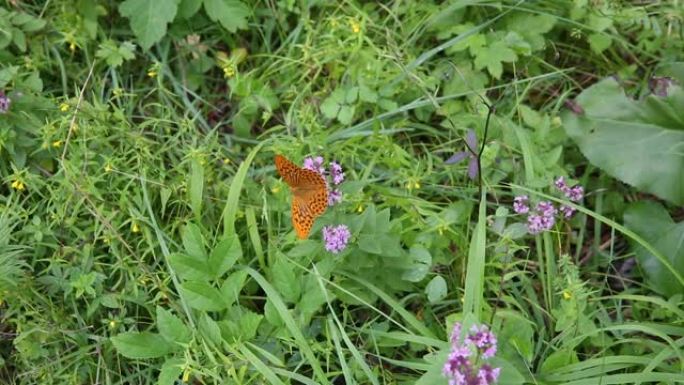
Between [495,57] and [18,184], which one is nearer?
[18,184]

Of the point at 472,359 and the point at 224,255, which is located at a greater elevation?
the point at 472,359

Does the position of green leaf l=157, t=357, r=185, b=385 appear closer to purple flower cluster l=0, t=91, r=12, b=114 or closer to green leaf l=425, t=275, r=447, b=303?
green leaf l=425, t=275, r=447, b=303

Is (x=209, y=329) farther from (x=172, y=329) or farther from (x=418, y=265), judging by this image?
(x=418, y=265)

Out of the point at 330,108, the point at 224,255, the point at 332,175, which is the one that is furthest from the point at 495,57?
the point at 224,255

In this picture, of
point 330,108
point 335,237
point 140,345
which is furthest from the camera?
point 330,108

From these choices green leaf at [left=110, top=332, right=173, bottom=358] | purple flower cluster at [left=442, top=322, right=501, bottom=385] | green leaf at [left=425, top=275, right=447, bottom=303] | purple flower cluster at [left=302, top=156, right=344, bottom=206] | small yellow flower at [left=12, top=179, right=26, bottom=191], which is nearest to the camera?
purple flower cluster at [left=442, top=322, right=501, bottom=385]

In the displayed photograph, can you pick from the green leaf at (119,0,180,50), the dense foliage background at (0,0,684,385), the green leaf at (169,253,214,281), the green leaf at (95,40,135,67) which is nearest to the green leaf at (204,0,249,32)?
the dense foliage background at (0,0,684,385)

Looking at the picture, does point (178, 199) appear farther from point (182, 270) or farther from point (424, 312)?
point (424, 312)

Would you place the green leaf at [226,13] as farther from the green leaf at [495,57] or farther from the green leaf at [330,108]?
the green leaf at [495,57]
